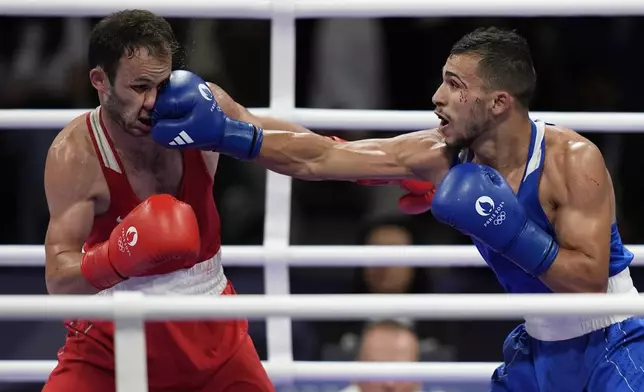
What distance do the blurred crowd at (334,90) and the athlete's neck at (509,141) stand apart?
1.88 m

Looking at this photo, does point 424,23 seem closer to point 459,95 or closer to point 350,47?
point 350,47

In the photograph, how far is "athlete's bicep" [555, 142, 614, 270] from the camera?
228 centimetres

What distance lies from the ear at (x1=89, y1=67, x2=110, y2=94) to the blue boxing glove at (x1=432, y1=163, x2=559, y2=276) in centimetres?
75

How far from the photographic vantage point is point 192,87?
2.38 meters

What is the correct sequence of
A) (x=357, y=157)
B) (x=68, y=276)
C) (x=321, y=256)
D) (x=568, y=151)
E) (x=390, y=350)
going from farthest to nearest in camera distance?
(x=390, y=350) < (x=321, y=256) < (x=357, y=157) < (x=568, y=151) < (x=68, y=276)

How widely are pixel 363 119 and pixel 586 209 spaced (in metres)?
0.72

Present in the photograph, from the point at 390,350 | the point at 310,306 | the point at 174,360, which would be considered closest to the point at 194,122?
the point at 174,360

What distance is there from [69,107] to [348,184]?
3.89ft

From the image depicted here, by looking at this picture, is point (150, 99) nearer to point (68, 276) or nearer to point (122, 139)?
point (122, 139)

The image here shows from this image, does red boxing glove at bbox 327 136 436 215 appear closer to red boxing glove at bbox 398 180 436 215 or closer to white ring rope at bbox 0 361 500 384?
red boxing glove at bbox 398 180 436 215

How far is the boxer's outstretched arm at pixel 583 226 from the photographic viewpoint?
7.41 feet

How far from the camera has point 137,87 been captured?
2.35 m

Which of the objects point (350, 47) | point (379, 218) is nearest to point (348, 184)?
point (379, 218)

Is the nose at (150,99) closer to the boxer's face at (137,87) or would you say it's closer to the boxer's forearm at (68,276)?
the boxer's face at (137,87)
